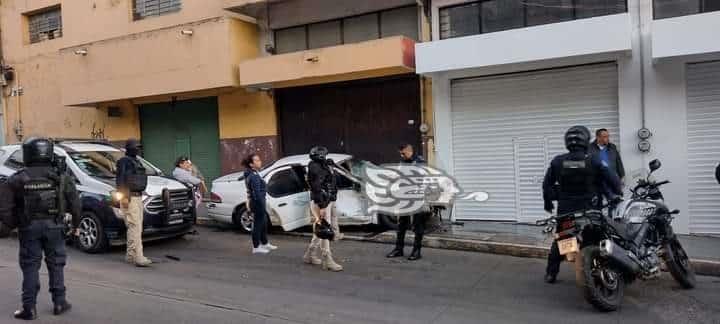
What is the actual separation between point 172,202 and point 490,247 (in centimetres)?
507

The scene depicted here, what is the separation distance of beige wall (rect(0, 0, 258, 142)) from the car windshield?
380 cm

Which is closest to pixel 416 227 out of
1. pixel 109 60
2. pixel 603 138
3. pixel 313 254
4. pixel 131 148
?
pixel 313 254

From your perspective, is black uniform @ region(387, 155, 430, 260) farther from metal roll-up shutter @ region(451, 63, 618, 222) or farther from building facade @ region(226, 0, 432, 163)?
building facade @ region(226, 0, 432, 163)

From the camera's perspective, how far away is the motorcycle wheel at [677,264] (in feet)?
19.6

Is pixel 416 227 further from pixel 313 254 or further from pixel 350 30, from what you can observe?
pixel 350 30

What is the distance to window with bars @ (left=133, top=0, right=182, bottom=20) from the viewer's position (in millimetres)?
Answer: 14422

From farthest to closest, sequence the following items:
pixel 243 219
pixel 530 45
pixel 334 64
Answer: pixel 334 64 → pixel 243 219 → pixel 530 45

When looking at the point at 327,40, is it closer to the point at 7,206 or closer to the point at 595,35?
the point at 595,35

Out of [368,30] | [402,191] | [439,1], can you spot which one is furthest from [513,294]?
[368,30]

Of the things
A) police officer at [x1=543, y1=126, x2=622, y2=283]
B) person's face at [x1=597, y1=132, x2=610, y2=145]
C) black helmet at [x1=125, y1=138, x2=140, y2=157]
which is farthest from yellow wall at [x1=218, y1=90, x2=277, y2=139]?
police officer at [x1=543, y1=126, x2=622, y2=283]

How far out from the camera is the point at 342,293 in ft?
20.0

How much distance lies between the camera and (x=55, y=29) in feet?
56.7

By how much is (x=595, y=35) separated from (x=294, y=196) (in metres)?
5.67

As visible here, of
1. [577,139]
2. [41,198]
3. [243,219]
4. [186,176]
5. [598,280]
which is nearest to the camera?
[41,198]
